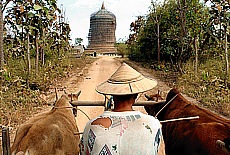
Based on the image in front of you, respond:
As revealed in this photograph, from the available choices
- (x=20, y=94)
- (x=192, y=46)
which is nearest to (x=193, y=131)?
(x=20, y=94)

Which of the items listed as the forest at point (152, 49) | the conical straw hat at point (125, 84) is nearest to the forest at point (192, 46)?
the forest at point (152, 49)

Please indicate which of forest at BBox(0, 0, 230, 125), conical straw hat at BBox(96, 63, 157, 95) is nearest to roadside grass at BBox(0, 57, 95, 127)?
forest at BBox(0, 0, 230, 125)

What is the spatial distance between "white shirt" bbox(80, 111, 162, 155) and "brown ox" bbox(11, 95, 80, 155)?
0.89 meters

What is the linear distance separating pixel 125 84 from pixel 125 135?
43 cm

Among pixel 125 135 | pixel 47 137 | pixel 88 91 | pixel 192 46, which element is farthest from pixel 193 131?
pixel 192 46

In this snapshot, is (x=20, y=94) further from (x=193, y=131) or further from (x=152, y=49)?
(x=152, y=49)

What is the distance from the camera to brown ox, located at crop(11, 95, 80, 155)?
143 inches

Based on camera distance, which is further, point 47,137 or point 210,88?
point 210,88

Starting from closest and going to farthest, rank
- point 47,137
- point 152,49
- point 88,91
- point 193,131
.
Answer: point 193,131, point 47,137, point 88,91, point 152,49

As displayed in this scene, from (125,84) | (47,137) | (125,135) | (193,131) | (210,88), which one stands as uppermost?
(125,84)

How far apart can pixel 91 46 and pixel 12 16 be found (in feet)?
115

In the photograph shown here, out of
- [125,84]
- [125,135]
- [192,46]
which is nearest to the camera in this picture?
[125,135]

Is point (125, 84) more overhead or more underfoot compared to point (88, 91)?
more overhead

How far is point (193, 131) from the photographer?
143 inches
